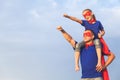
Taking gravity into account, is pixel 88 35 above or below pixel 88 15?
below

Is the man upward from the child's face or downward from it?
downward

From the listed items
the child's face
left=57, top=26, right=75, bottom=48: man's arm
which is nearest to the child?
the child's face

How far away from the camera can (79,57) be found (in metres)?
15.0

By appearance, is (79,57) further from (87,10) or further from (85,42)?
(87,10)

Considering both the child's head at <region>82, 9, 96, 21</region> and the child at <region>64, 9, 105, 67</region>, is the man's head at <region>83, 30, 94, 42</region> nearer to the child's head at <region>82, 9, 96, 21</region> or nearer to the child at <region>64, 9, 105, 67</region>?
the child at <region>64, 9, 105, 67</region>

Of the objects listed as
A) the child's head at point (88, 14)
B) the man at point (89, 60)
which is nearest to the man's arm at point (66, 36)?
the man at point (89, 60)

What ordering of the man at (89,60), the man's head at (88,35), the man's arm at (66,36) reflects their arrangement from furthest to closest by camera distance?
the man's arm at (66,36)
the man's head at (88,35)
the man at (89,60)

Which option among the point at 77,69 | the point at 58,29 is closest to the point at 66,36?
the point at 58,29

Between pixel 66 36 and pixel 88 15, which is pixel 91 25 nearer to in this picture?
pixel 88 15

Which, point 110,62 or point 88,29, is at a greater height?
point 88,29

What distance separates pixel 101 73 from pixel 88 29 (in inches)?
60.6

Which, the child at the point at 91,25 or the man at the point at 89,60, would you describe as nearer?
the man at the point at 89,60

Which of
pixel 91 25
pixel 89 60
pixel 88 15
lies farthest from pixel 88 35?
pixel 89 60

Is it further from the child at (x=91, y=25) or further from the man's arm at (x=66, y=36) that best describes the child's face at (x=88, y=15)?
the man's arm at (x=66, y=36)
